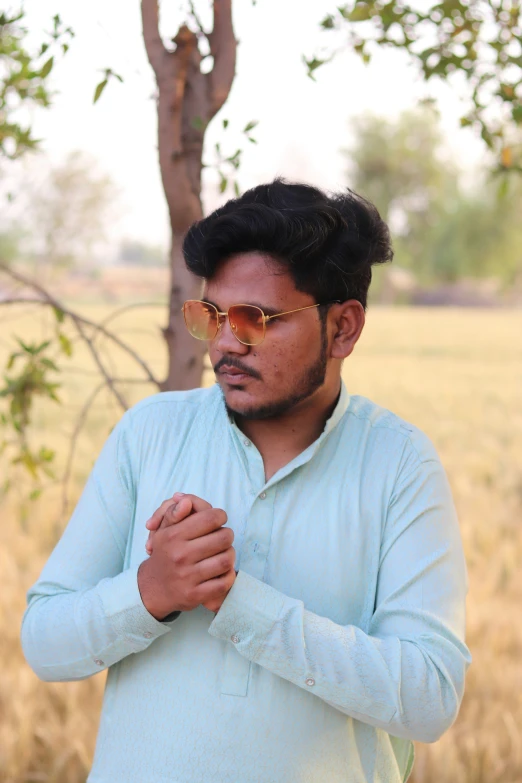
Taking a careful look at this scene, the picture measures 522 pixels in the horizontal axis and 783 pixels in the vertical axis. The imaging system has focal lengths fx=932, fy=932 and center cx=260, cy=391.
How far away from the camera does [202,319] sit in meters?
1.86

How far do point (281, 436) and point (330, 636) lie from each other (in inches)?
17.3

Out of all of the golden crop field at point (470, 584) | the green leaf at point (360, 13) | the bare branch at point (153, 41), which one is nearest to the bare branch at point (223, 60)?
the bare branch at point (153, 41)

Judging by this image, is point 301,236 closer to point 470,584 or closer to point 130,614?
point 130,614

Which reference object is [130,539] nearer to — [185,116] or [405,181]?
[185,116]

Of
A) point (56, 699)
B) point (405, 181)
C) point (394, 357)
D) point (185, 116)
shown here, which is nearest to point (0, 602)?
point (56, 699)

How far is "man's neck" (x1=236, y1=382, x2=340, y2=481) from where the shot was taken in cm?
189

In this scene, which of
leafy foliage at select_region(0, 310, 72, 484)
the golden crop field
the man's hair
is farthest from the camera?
the golden crop field

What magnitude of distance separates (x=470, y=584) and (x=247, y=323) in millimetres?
4340

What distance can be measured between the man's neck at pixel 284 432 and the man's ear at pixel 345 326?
10 centimetres

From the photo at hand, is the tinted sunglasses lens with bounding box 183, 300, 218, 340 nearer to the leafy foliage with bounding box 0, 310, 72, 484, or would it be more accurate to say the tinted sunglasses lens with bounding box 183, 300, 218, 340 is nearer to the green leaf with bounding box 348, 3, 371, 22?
the leafy foliage with bounding box 0, 310, 72, 484

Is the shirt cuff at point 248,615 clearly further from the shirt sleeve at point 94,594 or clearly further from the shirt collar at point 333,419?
the shirt collar at point 333,419

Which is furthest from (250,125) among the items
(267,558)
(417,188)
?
(417,188)

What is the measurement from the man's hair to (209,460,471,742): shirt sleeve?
0.53 m

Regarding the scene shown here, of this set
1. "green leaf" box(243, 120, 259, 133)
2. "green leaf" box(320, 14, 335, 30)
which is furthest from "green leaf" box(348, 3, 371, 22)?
"green leaf" box(243, 120, 259, 133)
